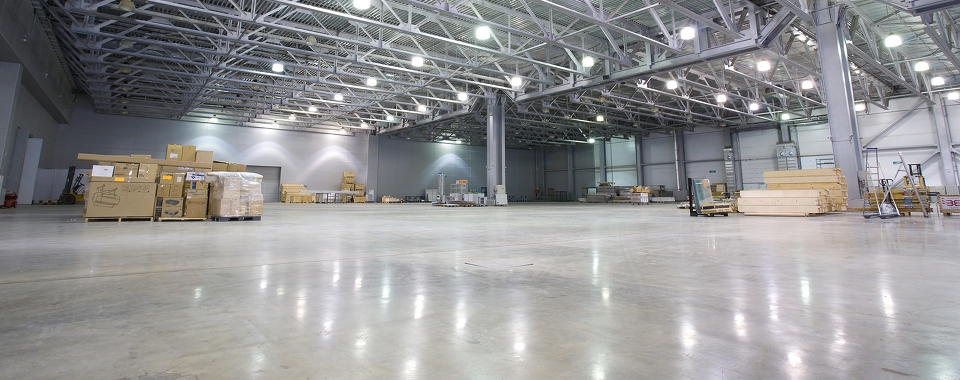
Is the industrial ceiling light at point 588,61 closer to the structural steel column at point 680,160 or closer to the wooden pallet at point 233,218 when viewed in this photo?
the wooden pallet at point 233,218

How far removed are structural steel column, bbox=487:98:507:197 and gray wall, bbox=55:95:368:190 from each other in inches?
584

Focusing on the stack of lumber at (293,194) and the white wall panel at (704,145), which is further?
the white wall panel at (704,145)

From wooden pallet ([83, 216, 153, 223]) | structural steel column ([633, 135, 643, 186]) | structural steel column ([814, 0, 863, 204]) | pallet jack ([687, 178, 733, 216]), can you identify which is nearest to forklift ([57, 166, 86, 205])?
wooden pallet ([83, 216, 153, 223])

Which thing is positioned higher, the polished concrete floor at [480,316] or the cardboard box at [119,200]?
the cardboard box at [119,200]

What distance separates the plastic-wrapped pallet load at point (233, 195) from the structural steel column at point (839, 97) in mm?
15596

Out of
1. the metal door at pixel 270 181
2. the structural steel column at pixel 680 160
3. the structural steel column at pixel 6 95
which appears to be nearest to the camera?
the structural steel column at pixel 6 95

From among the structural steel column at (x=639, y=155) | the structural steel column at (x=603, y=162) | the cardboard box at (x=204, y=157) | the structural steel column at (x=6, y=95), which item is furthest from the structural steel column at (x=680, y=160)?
the structural steel column at (x=6, y=95)

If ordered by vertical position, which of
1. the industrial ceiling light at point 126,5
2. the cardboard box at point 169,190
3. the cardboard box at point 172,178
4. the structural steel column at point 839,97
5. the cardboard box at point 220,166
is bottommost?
the cardboard box at point 169,190

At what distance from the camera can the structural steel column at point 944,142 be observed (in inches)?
778

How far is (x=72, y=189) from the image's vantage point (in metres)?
20.3

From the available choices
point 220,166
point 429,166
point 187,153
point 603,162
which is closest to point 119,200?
point 187,153

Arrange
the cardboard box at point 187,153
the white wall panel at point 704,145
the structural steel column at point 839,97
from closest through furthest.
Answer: the cardboard box at point 187,153 < the structural steel column at point 839,97 < the white wall panel at point 704,145

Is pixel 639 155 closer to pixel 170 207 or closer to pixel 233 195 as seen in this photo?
pixel 233 195

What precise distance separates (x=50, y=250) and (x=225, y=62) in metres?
14.5
